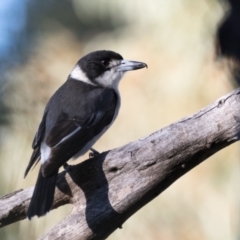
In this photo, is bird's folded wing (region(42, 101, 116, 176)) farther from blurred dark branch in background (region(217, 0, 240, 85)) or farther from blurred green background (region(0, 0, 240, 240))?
blurred dark branch in background (region(217, 0, 240, 85))

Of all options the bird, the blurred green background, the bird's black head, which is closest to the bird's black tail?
the bird

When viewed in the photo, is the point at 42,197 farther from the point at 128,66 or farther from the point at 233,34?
the point at 233,34

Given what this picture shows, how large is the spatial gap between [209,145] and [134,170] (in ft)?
1.09

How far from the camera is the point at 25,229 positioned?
2.72 metres

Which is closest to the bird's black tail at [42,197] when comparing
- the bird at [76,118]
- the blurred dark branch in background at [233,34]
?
the bird at [76,118]

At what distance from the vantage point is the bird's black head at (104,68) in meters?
2.85

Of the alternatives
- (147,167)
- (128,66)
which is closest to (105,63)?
(128,66)

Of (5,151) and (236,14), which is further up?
(5,151)

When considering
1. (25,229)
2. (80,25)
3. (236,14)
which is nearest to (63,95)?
(25,229)

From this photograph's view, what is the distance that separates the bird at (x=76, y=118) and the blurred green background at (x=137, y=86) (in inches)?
12.9

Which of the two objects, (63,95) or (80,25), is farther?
(80,25)

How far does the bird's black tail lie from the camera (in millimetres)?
2107

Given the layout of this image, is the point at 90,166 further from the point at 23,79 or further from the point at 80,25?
the point at 80,25

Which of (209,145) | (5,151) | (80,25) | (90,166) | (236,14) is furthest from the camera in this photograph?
(80,25)
